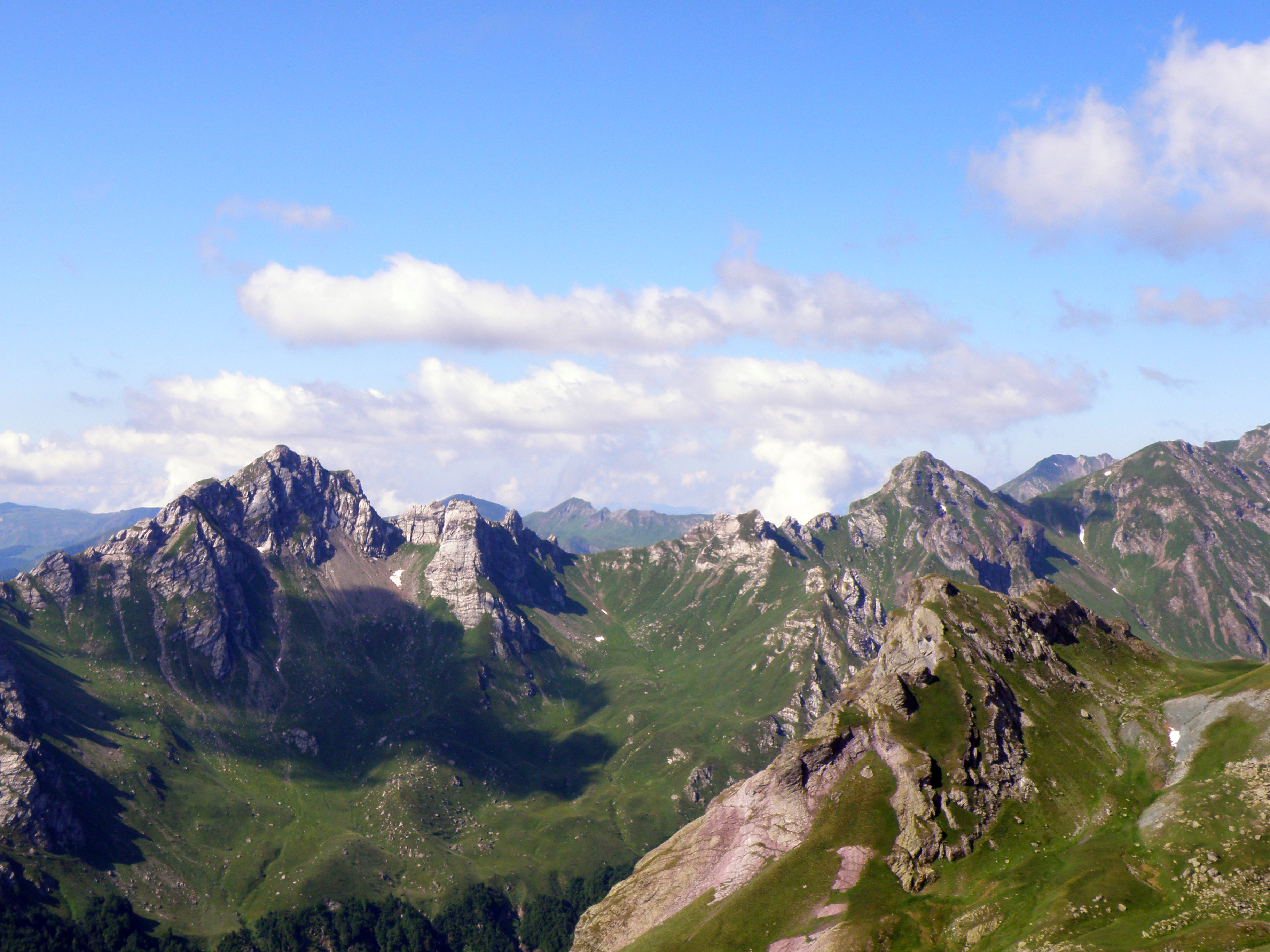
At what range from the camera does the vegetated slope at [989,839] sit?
134m

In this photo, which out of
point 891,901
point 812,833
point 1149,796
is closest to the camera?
point 891,901

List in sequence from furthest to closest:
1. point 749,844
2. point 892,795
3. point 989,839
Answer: point 749,844 → point 892,795 → point 989,839

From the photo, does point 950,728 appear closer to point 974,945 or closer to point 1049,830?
point 1049,830

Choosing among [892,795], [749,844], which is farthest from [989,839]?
[749,844]

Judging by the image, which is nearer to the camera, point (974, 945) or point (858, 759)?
point (974, 945)

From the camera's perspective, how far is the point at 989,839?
165125 mm

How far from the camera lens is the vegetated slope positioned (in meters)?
134

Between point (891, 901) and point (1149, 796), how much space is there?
188 ft

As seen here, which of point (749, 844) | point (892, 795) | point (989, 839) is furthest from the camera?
point (749, 844)

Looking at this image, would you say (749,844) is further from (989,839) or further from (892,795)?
(989,839)

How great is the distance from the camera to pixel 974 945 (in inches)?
5453

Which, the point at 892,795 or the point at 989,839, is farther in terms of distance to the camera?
the point at 892,795

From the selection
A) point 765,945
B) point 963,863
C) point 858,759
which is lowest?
point 765,945

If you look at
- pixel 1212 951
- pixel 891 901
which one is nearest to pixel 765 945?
pixel 891 901
